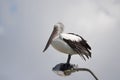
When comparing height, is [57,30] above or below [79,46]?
above

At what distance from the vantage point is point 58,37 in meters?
7.40

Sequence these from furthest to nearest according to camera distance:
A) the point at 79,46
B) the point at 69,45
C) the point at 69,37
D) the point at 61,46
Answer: the point at 69,37
the point at 79,46
the point at 69,45
the point at 61,46

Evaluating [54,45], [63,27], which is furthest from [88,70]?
[63,27]

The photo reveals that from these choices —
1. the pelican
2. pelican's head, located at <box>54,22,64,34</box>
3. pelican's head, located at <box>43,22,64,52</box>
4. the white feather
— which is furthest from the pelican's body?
pelican's head, located at <box>54,22,64,34</box>

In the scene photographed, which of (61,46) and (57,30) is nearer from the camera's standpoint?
(61,46)

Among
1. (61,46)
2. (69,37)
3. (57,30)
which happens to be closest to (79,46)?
(69,37)

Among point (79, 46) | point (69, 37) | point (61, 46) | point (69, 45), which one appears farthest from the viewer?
point (69, 37)

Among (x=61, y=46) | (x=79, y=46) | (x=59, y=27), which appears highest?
(x=59, y=27)

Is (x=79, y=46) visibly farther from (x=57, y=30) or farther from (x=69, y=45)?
(x=57, y=30)

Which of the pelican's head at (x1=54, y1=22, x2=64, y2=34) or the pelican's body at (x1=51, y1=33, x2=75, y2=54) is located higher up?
the pelican's head at (x1=54, y1=22, x2=64, y2=34)

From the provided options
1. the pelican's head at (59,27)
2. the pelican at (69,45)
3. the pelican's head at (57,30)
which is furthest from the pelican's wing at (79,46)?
the pelican's head at (59,27)

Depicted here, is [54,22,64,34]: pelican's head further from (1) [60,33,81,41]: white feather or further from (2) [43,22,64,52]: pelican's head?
(1) [60,33,81,41]: white feather

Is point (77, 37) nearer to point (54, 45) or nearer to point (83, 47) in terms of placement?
point (83, 47)

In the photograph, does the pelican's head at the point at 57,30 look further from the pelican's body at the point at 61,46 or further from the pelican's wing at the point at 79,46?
the pelican's body at the point at 61,46
